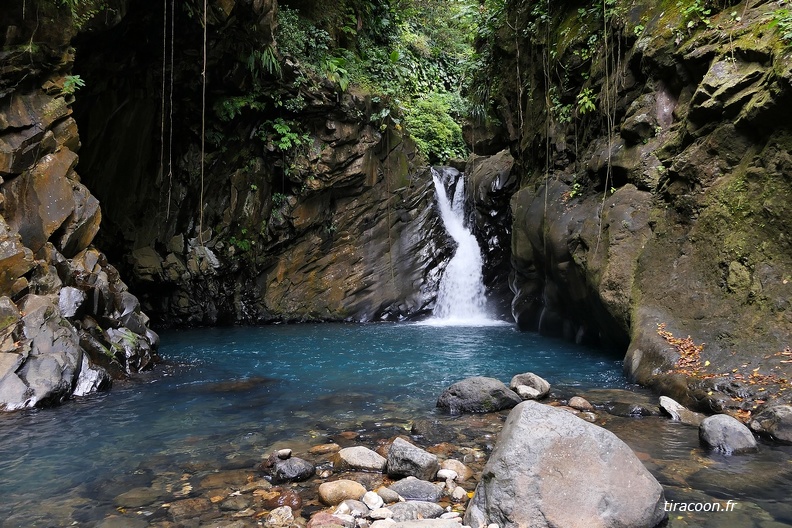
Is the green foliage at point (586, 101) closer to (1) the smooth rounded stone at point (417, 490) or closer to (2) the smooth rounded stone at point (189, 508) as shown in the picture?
(1) the smooth rounded stone at point (417, 490)

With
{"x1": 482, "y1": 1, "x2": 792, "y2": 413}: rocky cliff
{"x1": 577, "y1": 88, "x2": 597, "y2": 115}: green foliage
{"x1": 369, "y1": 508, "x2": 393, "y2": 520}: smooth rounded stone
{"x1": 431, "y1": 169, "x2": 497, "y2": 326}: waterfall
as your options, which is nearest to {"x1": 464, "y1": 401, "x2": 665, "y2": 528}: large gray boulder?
{"x1": 369, "y1": 508, "x2": 393, "y2": 520}: smooth rounded stone

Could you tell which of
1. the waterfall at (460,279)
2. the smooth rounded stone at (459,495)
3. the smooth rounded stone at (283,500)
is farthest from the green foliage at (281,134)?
the smooth rounded stone at (459,495)

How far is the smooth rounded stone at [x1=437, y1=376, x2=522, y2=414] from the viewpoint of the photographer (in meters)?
7.12

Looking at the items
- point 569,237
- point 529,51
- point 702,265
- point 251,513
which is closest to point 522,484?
point 251,513

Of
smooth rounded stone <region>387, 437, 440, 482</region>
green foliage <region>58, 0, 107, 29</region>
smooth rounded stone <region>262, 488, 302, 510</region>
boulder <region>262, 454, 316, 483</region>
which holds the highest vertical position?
green foliage <region>58, 0, 107, 29</region>

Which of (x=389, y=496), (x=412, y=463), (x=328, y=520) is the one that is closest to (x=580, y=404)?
(x=412, y=463)

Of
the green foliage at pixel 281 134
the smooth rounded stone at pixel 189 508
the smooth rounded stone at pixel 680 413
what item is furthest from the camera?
the green foliage at pixel 281 134

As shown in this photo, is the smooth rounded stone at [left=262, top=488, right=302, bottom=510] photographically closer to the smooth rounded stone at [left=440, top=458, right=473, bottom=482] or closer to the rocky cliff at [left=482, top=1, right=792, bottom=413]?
the smooth rounded stone at [left=440, top=458, right=473, bottom=482]

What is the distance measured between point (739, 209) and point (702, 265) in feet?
3.15

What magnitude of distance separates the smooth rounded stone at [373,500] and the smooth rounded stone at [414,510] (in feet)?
0.43

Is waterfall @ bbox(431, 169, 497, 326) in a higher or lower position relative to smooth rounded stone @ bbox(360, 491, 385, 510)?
higher

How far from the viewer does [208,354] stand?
11875mm

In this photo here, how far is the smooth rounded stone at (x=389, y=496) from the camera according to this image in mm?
4469

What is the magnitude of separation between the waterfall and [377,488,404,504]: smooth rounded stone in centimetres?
1249
